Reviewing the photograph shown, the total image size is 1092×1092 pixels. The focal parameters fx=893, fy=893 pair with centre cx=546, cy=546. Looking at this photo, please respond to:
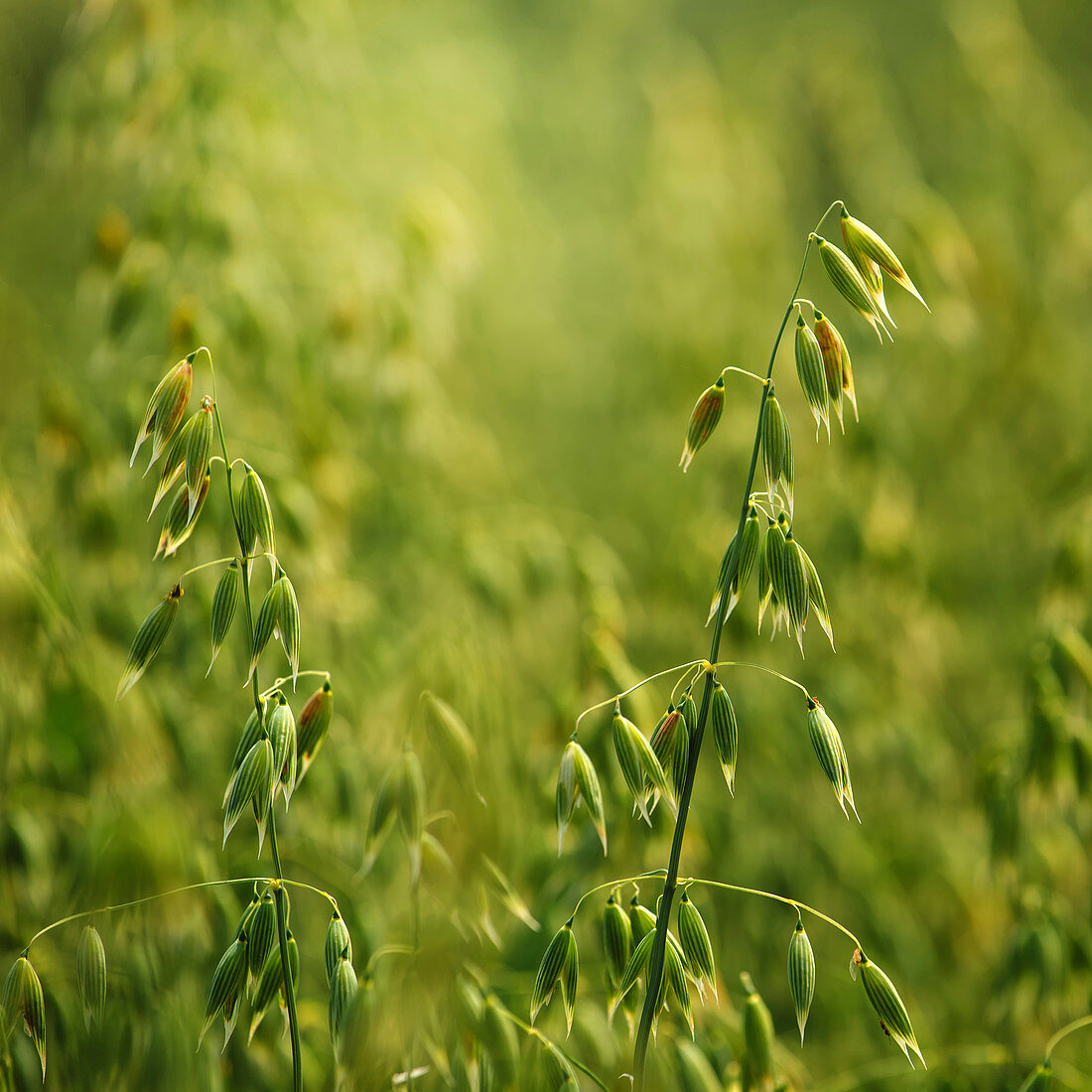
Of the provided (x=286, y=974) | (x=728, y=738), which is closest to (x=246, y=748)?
(x=286, y=974)

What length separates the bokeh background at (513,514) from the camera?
3.67ft

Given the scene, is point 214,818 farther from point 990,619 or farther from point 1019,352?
point 1019,352

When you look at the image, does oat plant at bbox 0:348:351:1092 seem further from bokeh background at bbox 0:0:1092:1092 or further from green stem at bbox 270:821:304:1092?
bokeh background at bbox 0:0:1092:1092

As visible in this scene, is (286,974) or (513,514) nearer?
(286,974)

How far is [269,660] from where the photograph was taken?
140 centimetres

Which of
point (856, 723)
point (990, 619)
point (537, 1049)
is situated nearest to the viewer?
point (537, 1049)

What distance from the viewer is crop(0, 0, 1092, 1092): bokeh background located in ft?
3.67

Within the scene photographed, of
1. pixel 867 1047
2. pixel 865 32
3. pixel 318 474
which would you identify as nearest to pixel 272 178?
pixel 318 474

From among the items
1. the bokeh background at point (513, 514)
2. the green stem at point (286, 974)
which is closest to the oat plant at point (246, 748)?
the green stem at point (286, 974)

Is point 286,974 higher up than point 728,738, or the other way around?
point 728,738

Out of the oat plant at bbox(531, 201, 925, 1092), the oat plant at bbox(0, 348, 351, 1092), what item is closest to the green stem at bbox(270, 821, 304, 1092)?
the oat plant at bbox(0, 348, 351, 1092)

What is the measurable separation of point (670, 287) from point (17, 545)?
5.08 feet

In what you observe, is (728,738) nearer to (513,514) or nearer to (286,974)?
(286,974)

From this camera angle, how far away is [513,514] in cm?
Answer: 175
